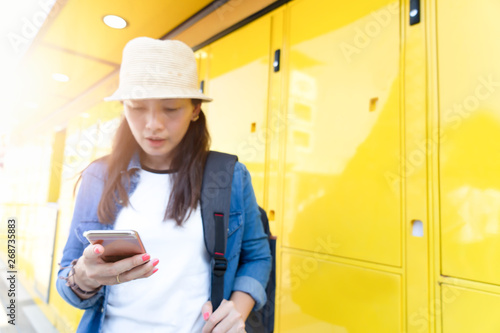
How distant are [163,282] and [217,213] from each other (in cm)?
22

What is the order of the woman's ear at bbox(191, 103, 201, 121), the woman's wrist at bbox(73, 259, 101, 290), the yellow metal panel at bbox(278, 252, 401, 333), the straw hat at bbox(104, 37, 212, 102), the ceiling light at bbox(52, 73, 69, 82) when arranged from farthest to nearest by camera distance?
the ceiling light at bbox(52, 73, 69, 82)
the yellow metal panel at bbox(278, 252, 401, 333)
the woman's ear at bbox(191, 103, 201, 121)
the straw hat at bbox(104, 37, 212, 102)
the woman's wrist at bbox(73, 259, 101, 290)

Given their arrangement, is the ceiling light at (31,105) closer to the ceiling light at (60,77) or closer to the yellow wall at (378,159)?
the ceiling light at (60,77)

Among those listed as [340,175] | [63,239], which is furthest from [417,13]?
[63,239]

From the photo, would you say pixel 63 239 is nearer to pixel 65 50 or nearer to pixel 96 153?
pixel 96 153

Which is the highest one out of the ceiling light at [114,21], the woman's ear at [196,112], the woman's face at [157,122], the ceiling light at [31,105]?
the ceiling light at [114,21]

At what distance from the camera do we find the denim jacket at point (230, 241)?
0.79 m

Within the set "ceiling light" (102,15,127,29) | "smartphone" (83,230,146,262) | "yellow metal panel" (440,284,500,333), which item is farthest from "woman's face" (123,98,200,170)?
"ceiling light" (102,15,127,29)

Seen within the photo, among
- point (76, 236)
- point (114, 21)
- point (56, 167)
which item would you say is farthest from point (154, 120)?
point (56, 167)

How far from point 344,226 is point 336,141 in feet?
1.38

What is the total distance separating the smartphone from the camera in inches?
23.0

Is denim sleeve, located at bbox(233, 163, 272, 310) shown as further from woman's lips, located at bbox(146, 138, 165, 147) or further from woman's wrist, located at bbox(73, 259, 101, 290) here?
woman's wrist, located at bbox(73, 259, 101, 290)

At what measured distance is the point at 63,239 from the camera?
10.7 ft

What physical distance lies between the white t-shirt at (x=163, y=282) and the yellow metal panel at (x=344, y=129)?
839 mm

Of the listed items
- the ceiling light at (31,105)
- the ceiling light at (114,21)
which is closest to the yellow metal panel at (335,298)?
the ceiling light at (114,21)
